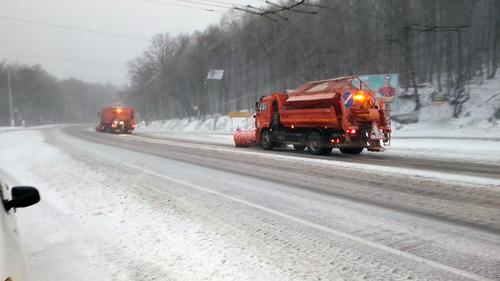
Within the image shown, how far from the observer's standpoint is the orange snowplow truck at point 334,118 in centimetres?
1591

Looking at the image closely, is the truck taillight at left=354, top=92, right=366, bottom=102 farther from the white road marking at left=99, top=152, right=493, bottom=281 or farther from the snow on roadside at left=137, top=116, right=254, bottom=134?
the snow on roadside at left=137, top=116, right=254, bottom=134

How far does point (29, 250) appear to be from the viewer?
17.5 ft

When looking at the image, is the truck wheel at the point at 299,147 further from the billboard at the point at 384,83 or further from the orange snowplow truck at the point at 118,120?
the orange snowplow truck at the point at 118,120

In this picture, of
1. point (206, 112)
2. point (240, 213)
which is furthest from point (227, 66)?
point (240, 213)

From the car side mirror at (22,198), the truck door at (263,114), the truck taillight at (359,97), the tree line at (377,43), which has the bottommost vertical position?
the car side mirror at (22,198)

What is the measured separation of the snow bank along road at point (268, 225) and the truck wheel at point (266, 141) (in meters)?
8.91

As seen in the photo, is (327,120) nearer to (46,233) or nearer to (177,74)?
(46,233)

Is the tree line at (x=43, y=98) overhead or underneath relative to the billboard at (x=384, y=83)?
overhead

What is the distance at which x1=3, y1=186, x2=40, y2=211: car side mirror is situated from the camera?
3.36 metres

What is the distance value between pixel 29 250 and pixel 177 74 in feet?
222

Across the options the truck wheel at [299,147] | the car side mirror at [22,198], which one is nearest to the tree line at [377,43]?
the truck wheel at [299,147]

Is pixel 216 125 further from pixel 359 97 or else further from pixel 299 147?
pixel 359 97

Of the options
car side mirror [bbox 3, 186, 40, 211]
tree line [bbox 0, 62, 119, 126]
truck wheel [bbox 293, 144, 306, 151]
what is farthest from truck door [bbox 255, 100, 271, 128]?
tree line [bbox 0, 62, 119, 126]

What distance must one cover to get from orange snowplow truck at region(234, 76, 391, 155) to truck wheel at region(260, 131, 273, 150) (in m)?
0.86
